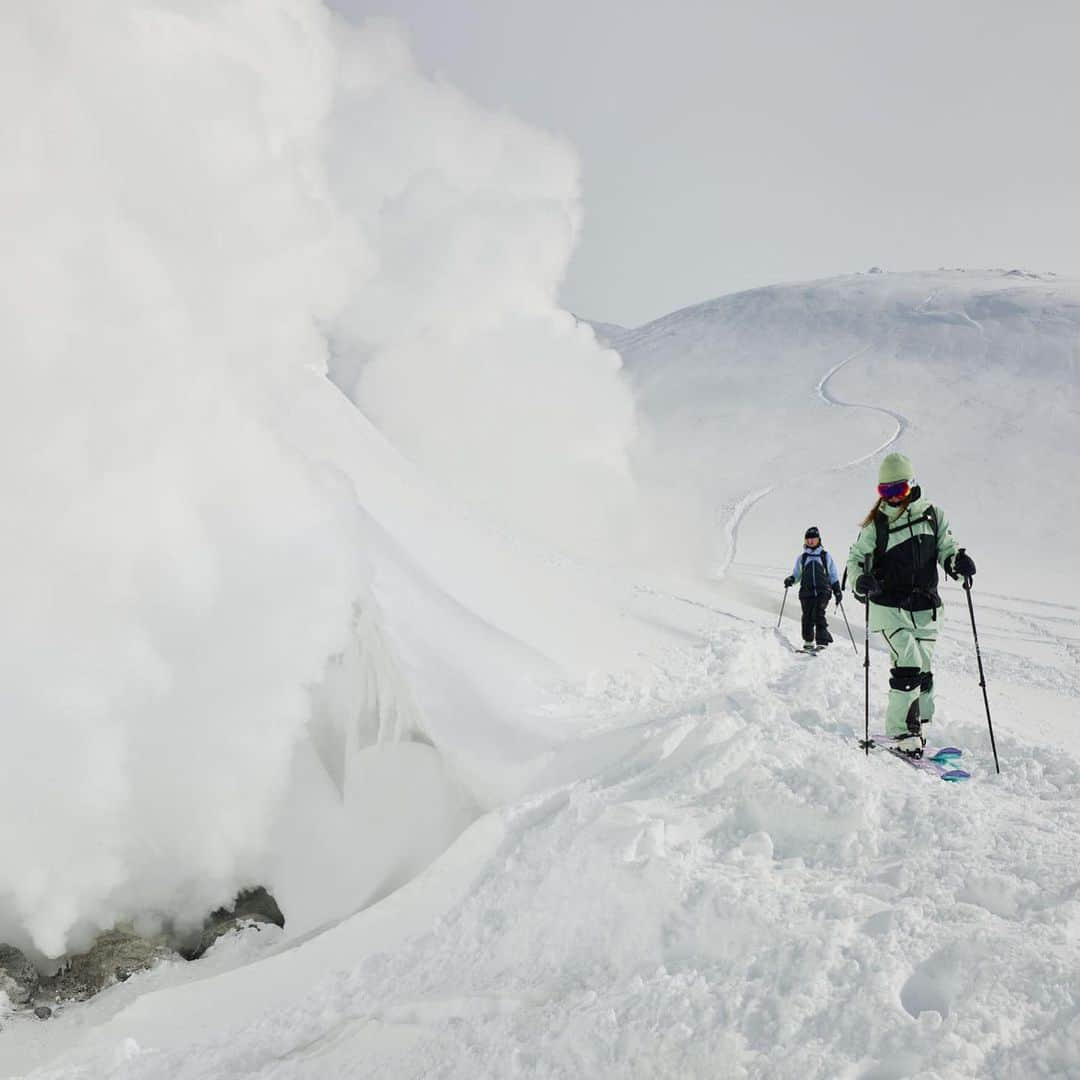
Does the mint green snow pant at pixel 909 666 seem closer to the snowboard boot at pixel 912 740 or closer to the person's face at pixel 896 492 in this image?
the snowboard boot at pixel 912 740

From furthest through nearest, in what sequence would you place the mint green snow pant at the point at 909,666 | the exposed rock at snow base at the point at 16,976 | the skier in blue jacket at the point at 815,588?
1. the skier in blue jacket at the point at 815,588
2. the mint green snow pant at the point at 909,666
3. the exposed rock at snow base at the point at 16,976

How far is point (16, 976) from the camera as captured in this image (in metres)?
4.80

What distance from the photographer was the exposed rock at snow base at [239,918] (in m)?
5.34

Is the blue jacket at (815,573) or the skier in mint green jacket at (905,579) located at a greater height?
the blue jacket at (815,573)

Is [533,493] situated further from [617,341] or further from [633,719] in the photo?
[617,341]

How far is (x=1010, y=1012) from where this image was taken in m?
2.39

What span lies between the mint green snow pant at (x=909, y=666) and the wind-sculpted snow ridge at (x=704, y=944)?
18.6 inches

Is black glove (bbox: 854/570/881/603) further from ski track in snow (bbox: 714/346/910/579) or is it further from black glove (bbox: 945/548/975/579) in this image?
ski track in snow (bbox: 714/346/910/579)

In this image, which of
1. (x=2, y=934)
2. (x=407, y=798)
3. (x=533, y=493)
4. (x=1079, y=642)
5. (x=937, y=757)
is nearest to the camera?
(x=937, y=757)

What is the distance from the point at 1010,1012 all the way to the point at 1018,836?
1.20 meters

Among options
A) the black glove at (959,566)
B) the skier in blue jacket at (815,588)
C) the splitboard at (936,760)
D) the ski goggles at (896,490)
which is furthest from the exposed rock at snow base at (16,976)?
the skier in blue jacket at (815,588)

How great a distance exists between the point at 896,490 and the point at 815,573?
4045 mm

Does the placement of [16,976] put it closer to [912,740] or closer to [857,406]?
[912,740]

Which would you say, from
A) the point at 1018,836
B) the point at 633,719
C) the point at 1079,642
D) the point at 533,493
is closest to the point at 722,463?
the point at 533,493
